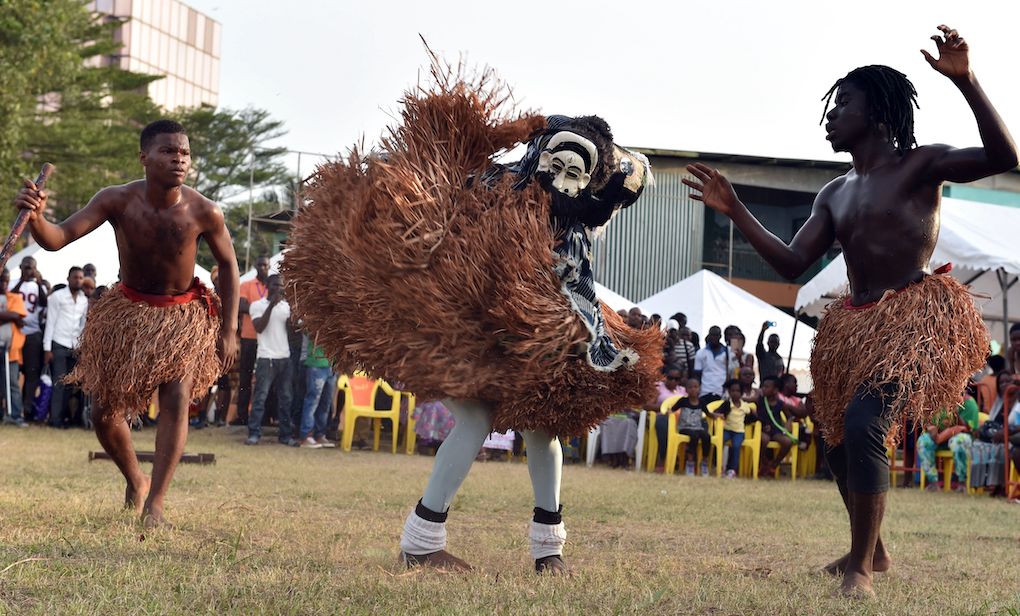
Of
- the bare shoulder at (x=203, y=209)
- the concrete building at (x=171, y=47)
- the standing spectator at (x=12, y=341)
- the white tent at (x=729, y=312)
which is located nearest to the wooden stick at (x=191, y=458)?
the bare shoulder at (x=203, y=209)

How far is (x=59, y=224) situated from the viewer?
5.62 m

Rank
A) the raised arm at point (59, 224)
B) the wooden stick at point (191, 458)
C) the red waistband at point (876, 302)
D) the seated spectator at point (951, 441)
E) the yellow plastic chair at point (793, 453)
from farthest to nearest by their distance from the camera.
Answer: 1. the yellow plastic chair at point (793, 453)
2. the seated spectator at point (951, 441)
3. the wooden stick at point (191, 458)
4. the raised arm at point (59, 224)
5. the red waistband at point (876, 302)

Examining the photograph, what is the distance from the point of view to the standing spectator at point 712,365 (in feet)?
45.5

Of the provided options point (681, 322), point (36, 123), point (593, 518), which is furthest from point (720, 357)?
point (36, 123)

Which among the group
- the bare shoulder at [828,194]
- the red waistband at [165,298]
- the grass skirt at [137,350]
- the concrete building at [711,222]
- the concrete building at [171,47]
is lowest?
the grass skirt at [137,350]

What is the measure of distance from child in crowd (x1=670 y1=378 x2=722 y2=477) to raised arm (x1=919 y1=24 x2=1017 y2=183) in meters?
8.18

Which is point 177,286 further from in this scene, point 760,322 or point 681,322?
point 760,322

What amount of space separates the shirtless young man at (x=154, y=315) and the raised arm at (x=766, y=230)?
→ 245 centimetres

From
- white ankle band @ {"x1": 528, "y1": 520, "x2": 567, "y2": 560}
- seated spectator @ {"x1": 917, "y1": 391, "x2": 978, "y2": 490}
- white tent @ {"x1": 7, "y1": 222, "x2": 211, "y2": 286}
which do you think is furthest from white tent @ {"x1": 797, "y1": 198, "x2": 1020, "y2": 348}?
white tent @ {"x1": 7, "y1": 222, "x2": 211, "y2": 286}

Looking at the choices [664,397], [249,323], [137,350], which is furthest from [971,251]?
[137,350]

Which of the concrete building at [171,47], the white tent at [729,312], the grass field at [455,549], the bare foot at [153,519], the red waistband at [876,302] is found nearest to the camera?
the grass field at [455,549]

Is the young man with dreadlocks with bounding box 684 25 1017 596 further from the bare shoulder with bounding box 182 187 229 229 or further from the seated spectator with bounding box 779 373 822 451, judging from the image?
the seated spectator with bounding box 779 373 822 451

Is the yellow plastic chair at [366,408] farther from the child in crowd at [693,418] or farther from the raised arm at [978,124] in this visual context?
the raised arm at [978,124]

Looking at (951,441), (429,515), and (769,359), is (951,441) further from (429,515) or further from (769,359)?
(429,515)
